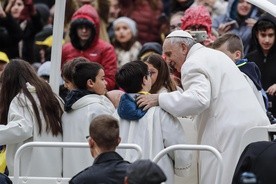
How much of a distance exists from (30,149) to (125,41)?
17.9 ft

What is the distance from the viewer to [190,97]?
36.0 feet

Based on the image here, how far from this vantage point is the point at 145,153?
11.1m

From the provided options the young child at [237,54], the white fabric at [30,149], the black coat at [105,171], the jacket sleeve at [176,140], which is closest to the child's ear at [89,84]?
the white fabric at [30,149]

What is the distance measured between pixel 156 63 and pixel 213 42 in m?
0.97

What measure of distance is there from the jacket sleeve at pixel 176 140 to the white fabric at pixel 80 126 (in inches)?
24.4

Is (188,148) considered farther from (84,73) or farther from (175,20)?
(175,20)

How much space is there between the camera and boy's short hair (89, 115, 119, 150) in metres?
9.66

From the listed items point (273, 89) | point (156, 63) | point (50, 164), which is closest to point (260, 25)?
point (273, 89)

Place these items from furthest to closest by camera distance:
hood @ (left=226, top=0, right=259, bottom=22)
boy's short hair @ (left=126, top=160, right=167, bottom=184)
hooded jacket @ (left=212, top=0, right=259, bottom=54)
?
hood @ (left=226, top=0, right=259, bottom=22)
hooded jacket @ (left=212, top=0, right=259, bottom=54)
boy's short hair @ (left=126, top=160, right=167, bottom=184)

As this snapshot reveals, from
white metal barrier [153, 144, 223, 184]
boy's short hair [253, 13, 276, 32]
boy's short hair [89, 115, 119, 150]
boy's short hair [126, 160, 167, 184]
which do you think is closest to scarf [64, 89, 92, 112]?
white metal barrier [153, 144, 223, 184]

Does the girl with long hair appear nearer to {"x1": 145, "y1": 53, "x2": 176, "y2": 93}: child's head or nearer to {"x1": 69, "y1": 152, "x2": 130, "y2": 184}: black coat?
{"x1": 145, "y1": 53, "x2": 176, "y2": 93}: child's head

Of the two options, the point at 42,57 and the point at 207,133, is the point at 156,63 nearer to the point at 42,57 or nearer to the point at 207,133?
the point at 207,133

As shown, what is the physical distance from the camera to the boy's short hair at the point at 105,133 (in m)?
9.66

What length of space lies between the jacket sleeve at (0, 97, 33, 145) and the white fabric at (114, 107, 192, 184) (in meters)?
0.83
